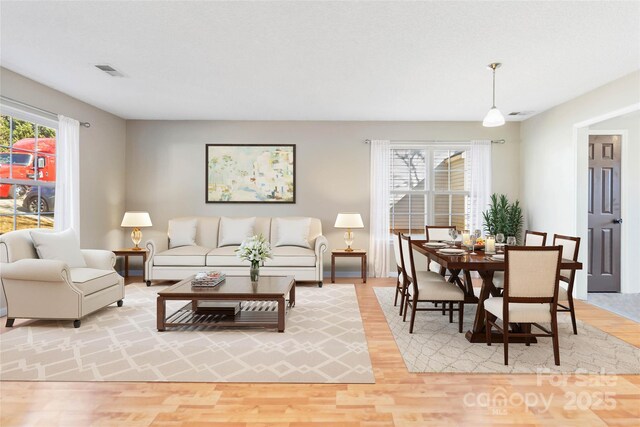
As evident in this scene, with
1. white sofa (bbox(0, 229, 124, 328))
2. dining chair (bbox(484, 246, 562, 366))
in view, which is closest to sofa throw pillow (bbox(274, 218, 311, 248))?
white sofa (bbox(0, 229, 124, 328))

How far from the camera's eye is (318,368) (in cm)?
269

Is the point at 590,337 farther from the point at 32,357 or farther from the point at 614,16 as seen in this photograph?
the point at 32,357

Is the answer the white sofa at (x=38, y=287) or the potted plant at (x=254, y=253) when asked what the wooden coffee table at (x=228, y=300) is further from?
the white sofa at (x=38, y=287)

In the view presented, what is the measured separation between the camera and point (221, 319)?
3.64 meters

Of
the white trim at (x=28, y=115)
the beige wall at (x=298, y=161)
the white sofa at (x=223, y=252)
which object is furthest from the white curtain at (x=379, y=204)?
the white trim at (x=28, y=115)

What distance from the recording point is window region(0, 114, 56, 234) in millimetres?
4168

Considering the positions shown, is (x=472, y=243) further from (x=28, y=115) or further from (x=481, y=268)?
(x=28, y=115)

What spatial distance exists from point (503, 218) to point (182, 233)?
Result: 502 cm

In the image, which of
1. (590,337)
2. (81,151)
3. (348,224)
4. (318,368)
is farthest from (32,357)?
(590,337)

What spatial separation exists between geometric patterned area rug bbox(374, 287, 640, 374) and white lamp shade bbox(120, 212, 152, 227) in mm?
4105

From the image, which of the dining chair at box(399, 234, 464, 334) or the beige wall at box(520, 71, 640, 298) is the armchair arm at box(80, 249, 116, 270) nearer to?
the dining chair at box(399, 234, 464, 334)

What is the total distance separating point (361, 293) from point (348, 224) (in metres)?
1.15

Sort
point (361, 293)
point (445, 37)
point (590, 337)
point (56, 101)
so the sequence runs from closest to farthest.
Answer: point (445, 37) < point (590, 337) < point (56, 101) < point (361, 293)

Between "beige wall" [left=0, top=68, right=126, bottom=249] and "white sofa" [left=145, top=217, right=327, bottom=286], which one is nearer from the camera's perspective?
"beige wall" [left=0, top=68, right=126, bottom=249]
